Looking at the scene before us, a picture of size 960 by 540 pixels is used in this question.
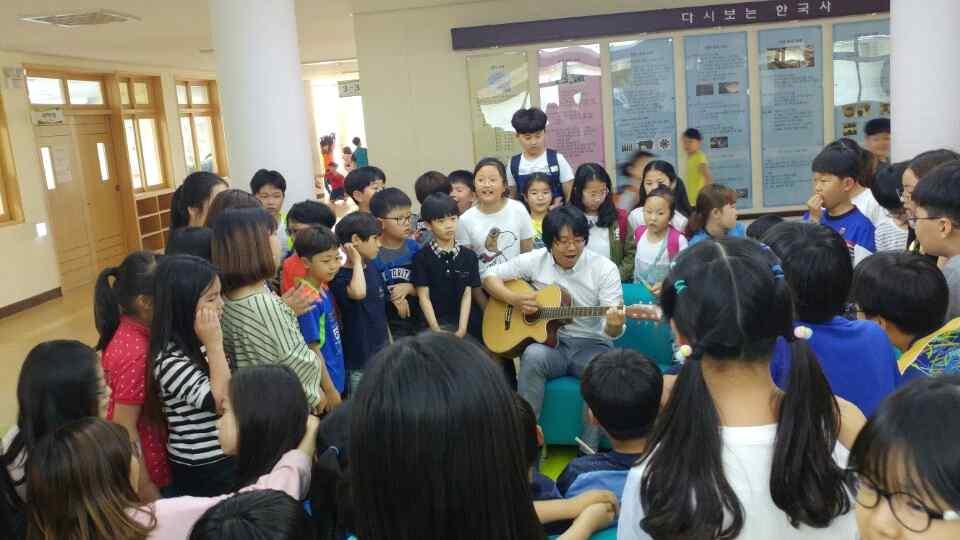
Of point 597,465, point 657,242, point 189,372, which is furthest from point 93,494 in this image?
point 657,242

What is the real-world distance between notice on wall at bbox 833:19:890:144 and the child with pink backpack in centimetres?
474

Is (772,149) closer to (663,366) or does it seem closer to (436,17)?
(436,17)

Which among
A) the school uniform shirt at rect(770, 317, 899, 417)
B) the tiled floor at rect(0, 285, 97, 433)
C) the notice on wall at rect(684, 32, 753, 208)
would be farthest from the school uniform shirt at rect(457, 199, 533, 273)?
the notice on wall at rect(684, 32, 753, 208)

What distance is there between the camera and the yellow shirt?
780 centimetres

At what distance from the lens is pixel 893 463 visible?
108 cm

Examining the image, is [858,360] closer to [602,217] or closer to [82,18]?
[602,217]

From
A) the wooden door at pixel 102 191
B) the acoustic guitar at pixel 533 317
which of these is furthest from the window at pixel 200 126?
the acoustic guitar at pixel 533 317

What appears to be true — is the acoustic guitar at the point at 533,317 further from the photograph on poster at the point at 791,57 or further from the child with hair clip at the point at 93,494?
the photograph on poster at the point at 791,57

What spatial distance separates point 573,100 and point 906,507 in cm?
736

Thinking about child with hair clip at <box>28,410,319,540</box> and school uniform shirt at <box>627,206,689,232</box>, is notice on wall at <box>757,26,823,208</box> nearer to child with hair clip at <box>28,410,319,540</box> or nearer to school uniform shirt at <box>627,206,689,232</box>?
school uniform shirt at <box>627,206,689,232</box>

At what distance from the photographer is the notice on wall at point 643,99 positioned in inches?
315

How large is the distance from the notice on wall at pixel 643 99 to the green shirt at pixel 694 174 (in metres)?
0.27

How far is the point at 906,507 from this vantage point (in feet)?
3.51

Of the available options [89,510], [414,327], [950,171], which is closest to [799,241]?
[950,171]
